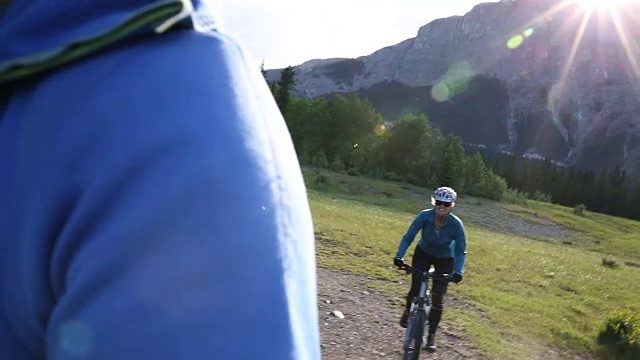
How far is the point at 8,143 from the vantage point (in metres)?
0.65

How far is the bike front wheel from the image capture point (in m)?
7.36

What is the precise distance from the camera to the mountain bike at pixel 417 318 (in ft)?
24.1

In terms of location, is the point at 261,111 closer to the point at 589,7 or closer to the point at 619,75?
the point at 619,75

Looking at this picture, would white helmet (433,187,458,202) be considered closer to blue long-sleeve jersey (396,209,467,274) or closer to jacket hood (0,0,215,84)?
blue long-sleeve jersey (396,209,467,274)

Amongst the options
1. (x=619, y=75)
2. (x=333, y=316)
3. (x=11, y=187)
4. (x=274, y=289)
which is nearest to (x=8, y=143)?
(x=11, y=187)

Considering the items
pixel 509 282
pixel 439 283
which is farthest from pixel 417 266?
pixel 509 282

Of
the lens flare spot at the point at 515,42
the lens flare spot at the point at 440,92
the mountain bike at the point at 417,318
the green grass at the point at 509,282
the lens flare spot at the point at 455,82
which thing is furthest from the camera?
the lens flare spot at the point at 515,42

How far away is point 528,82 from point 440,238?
573 ft

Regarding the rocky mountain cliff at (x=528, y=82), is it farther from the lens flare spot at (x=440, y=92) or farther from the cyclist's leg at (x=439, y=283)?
the cyclist's leg at (x=439, y=283)

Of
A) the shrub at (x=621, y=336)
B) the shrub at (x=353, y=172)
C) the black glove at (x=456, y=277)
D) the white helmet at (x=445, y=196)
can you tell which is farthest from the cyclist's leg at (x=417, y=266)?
the shrub at (x=353, y=172)

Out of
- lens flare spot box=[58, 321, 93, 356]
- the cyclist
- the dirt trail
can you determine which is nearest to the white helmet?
the cyclist

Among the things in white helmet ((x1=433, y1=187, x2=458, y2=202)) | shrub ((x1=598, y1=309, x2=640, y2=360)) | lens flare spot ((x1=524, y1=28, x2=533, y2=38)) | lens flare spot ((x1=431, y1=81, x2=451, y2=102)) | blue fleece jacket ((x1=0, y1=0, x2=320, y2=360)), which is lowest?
shrub ((x1=598, y1=309, x2=640, y2=360))

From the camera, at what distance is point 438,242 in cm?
750

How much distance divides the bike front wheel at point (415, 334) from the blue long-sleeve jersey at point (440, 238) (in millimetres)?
644
